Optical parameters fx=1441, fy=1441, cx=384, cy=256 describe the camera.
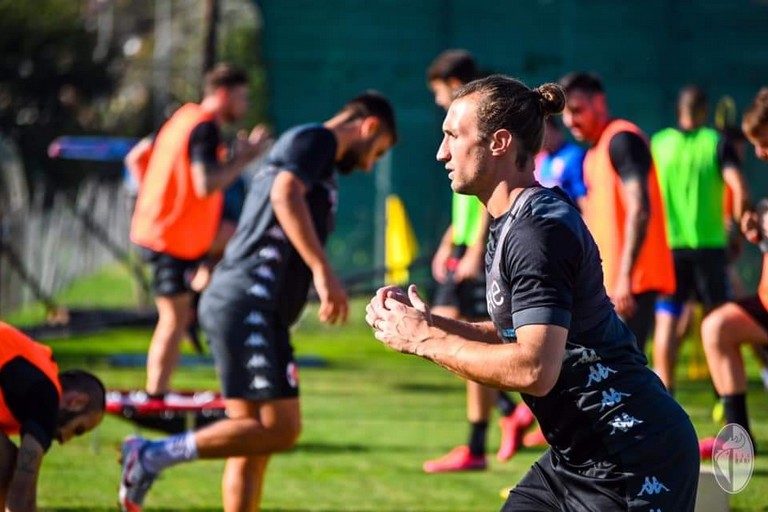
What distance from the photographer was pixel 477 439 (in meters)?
8.46

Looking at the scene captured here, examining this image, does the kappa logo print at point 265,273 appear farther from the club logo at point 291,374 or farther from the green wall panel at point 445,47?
the green wall panel at point 445,47

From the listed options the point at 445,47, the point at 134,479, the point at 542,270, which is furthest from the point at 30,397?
the point at 445,47

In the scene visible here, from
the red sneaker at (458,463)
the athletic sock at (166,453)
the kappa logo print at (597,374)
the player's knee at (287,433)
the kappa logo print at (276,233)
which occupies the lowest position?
the red sneaker at (458,463)

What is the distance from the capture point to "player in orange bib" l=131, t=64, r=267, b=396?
9242 millimetres

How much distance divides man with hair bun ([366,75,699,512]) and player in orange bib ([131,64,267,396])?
207 inches

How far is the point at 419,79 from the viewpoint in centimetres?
1744

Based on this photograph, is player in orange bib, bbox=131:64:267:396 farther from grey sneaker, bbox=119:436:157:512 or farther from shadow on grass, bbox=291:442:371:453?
grey sneaker, bbox=119:436:157:512

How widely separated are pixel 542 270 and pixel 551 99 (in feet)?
1.80

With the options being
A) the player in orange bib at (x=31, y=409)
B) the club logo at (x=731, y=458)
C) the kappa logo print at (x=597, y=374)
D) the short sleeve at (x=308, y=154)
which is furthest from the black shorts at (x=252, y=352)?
the kappa logo print at (x=597, y=374)

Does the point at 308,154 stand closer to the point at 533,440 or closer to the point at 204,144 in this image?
the point at 204,144

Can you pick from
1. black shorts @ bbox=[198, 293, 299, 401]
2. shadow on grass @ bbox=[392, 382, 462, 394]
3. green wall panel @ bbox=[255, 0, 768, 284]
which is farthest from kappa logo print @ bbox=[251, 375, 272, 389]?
green wall panel @ bbox=[255, 0, 768, 284]

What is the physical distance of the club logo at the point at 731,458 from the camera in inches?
192

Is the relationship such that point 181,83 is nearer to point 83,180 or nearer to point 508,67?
point 83,180

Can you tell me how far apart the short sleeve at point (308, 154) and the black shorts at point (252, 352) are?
1.97 ft
